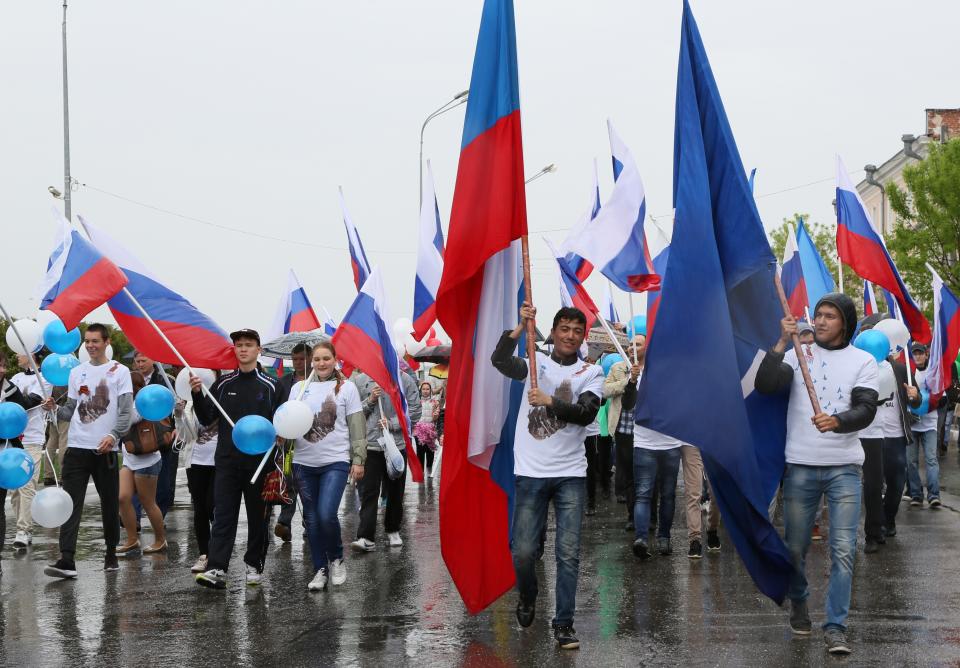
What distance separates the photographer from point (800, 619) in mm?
7434

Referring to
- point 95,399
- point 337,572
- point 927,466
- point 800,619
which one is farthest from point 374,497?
point 927,466

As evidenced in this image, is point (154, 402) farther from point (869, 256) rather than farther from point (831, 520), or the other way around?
point (869, 256)

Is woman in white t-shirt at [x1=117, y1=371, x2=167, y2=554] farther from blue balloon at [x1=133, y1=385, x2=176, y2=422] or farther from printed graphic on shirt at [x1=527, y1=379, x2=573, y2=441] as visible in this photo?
printed graphic on shirt at [x1=527, y1=379, x2=573, y2=441]

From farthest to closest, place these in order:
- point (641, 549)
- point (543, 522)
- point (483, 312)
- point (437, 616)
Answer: point (641, 549), point (437, 616), point (483, 312), point (543, 522)

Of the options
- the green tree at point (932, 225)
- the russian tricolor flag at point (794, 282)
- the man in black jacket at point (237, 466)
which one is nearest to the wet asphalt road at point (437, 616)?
the man in black jacket at point (237, 466)

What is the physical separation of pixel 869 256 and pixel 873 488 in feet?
9.89

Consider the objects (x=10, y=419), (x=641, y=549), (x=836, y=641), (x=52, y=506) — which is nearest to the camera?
(x=836, y=641)

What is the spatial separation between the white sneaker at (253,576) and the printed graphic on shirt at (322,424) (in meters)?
1.06

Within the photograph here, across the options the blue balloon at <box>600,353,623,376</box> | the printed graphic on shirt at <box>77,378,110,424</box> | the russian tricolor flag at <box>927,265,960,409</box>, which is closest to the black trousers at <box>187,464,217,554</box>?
the printed graphic on shirt at <box>77,378,110,424</box>

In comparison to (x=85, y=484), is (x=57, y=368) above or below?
above

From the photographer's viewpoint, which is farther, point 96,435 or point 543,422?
point 96,435

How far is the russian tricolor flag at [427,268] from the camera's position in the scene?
11789 mm

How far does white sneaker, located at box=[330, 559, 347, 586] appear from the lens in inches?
378

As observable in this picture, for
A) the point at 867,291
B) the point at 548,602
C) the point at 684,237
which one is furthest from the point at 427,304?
the point at 867,291
